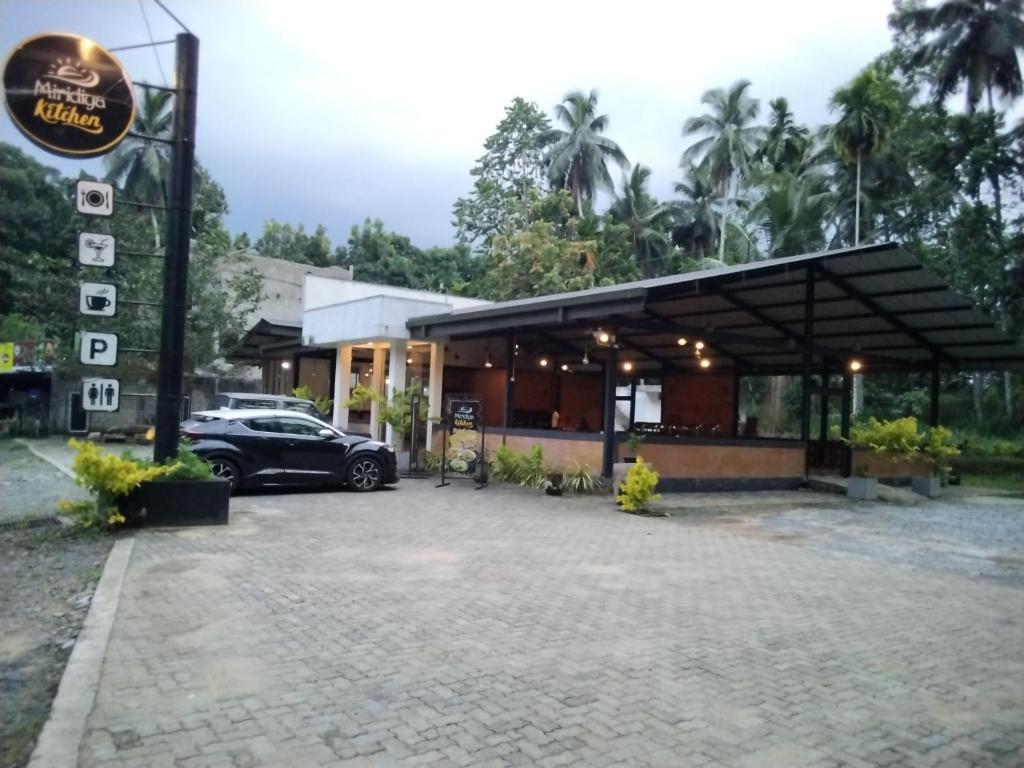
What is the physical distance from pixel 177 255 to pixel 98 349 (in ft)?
5.02

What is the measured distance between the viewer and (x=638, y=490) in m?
11.7

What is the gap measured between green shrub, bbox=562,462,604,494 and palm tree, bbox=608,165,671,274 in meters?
26.6

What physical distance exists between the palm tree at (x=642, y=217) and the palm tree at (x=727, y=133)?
315cm

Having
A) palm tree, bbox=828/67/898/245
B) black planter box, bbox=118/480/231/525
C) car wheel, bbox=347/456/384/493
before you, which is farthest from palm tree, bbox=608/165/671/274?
black planter box, bbox=118/480/231/525

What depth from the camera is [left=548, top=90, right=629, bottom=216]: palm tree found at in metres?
38.3

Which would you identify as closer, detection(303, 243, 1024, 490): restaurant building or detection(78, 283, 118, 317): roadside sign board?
detection(78, 283, 118, 317): roadside sign board

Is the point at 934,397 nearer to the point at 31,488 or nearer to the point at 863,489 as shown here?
the point at 863,489

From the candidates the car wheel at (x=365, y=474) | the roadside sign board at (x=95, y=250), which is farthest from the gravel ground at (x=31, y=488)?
the car wheel at (x=365, y=474)

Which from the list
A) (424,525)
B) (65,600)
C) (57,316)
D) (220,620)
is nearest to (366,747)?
(220,620)

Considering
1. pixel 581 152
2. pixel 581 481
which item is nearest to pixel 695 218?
pixel 581 152

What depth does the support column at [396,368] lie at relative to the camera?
16828 mm

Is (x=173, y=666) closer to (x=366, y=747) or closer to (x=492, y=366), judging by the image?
(x=366, y=747)

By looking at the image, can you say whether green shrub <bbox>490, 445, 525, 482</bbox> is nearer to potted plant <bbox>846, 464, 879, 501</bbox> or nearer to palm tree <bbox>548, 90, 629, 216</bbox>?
potted plant <bbox>846, 464, 879, 501</bbox>

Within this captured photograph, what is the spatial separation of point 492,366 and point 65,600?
15784 mm
